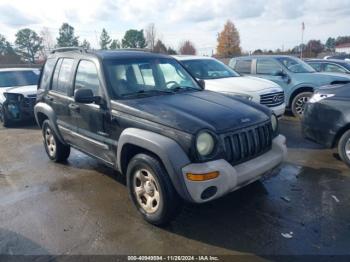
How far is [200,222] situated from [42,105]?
352cm

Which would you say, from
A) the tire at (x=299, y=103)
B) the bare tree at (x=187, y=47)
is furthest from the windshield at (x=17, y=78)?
the bare tree at (x=187, y=47)

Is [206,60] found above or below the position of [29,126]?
above

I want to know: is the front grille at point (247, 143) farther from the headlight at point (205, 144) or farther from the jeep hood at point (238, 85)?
the jeep hood at point (238, 85)

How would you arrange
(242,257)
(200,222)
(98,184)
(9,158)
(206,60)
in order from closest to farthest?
1. (242,257)
2. (200,222)
3. (98,184)
4. (9,158)
5. (206,60)

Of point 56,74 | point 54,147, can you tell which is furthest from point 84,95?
point 54,147

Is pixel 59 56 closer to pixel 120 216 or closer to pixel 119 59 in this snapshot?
pixel 119 59

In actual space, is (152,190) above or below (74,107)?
below

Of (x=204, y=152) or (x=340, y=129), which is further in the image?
(x=340, y=129)

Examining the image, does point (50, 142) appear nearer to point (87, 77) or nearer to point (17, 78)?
point (87, 77)

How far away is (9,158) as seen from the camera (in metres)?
6.46

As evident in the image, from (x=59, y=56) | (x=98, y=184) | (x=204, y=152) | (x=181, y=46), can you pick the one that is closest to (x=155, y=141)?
(x=204, y=152)

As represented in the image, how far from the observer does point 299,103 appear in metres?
8.62

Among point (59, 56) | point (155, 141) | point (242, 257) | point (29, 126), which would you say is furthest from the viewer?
point (29, 126)

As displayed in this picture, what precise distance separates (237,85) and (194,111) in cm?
377
